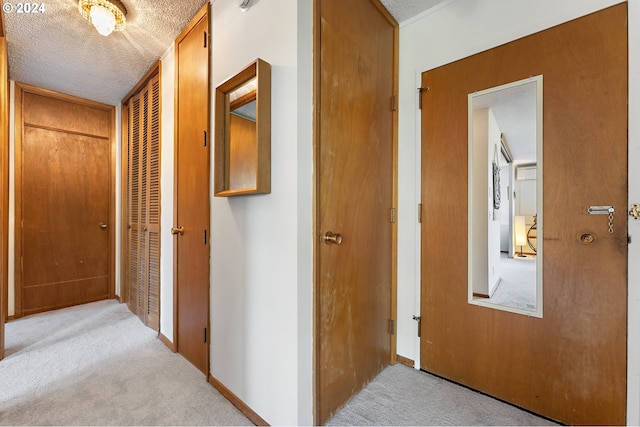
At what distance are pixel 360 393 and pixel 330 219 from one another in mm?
1084

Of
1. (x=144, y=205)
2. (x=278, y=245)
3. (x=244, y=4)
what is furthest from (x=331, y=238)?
(x=144, y=205)

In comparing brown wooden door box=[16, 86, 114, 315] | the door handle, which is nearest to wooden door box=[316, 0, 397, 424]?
the door handle

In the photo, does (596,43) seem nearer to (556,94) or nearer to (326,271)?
(556,94)

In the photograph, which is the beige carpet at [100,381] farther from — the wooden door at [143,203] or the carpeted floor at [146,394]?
the wooden door at [143,203]

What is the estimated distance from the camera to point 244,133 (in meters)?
1.48

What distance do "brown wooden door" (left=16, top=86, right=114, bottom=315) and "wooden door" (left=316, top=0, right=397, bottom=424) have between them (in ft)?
11.0

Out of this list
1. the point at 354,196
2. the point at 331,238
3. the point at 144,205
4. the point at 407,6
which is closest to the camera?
the point at 331,238

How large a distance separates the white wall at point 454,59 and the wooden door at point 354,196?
0.10m

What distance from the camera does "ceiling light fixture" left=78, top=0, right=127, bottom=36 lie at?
5.51 ft

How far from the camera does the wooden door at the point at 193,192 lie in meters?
1.81

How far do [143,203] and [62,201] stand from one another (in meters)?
1.23

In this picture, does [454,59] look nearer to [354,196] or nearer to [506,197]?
[506,197]

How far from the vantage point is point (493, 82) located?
160 centimetres
